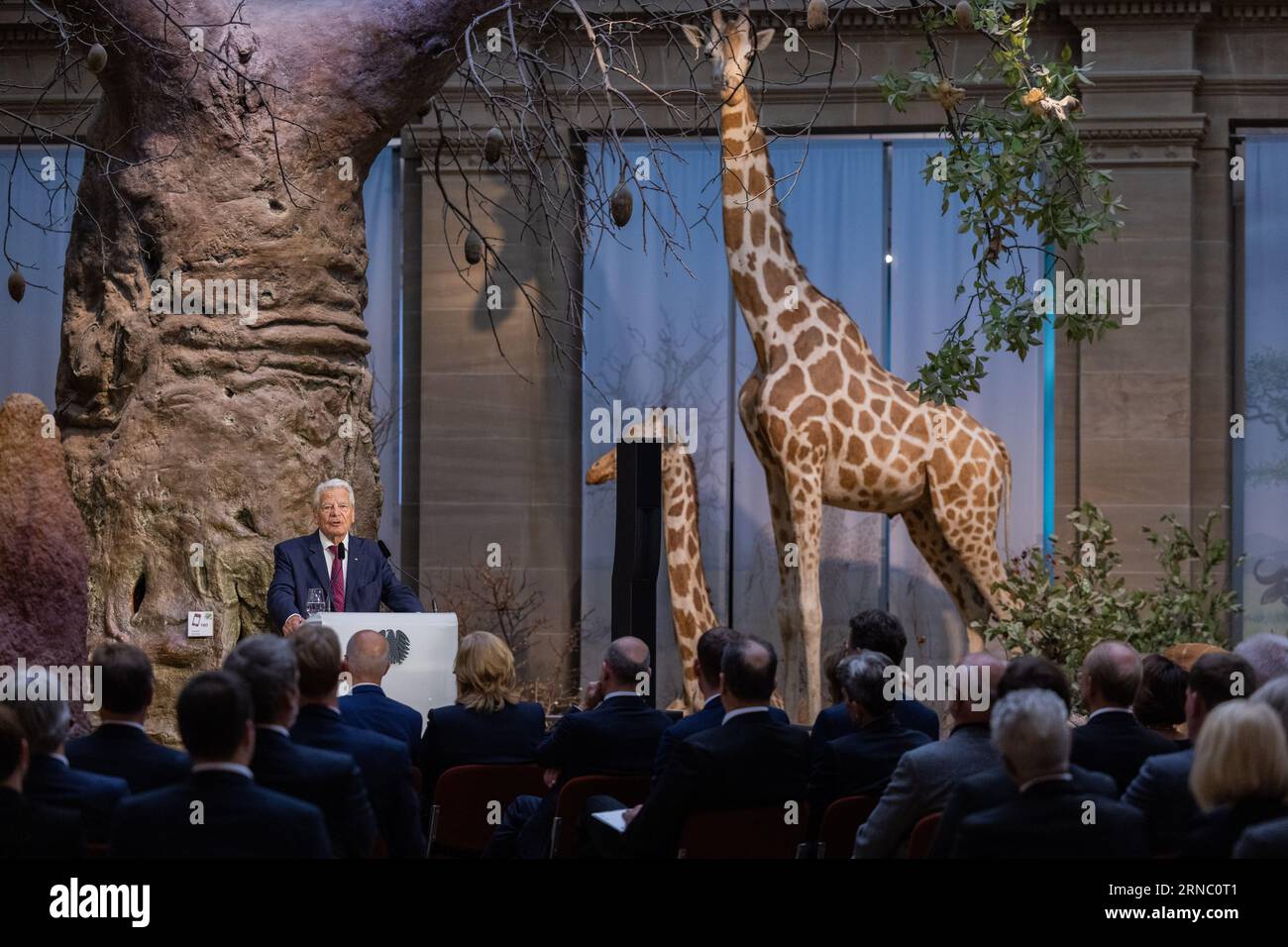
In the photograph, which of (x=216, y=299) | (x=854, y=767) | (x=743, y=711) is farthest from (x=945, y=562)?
(x=743, y=711)

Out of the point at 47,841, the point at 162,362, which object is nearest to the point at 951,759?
the point at 47,841

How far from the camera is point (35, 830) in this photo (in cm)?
393

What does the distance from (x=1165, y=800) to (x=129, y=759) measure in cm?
288

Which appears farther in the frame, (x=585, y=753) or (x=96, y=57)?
(x=96, y=57)

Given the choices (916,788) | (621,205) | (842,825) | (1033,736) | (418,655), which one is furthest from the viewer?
(418,655)

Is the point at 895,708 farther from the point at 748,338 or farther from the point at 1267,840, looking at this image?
the point at 748,338

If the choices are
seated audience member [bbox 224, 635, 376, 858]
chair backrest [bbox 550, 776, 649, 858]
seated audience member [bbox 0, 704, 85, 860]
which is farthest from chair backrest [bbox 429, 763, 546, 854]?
seated audience member [bbox 0, 704, 85, 860]

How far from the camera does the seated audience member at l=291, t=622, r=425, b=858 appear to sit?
491 centimetres

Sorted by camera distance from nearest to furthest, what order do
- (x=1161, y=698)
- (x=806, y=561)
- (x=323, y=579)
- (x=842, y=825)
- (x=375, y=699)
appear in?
(x=842, y=825) < (x=1161, y=698) < (x=375, y=699) < (x=323, y=579) < (x=806, y=561)

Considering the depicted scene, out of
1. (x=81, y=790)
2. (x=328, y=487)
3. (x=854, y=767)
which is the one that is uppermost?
(x=328, y=487)

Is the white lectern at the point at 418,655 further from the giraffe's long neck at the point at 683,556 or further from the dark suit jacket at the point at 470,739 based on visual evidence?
the giraffe's long neck at the point at 683,556

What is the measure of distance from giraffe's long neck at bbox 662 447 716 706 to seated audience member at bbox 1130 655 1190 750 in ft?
18.1

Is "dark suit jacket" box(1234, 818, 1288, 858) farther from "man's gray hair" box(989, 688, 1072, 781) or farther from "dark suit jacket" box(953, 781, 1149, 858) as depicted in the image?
"man's gray hair" box(989, 688, 1072, 781)

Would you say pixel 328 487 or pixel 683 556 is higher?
pixel 328 487
